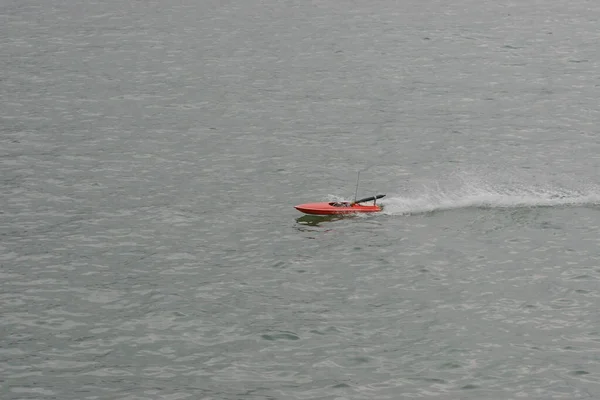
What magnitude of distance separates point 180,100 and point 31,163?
34.2 ft

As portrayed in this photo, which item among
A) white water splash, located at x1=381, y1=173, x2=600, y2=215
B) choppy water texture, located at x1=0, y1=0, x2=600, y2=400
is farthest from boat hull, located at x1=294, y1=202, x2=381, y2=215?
white water splash, located at x1=381, y1=173, x2=600, y2=215

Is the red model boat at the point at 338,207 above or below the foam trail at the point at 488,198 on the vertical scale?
above

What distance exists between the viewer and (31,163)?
42.8 metres

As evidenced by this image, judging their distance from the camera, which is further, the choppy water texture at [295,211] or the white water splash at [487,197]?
the white water splash at [487,197]

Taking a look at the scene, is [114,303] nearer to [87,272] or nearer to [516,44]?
[87,272]

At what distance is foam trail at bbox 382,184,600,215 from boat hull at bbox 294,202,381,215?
29.5 inches

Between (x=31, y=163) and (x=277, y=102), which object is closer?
(x=31, y=163)

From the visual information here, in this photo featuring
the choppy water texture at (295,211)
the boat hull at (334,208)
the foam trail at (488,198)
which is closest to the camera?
the choppy water texture at (295,211)

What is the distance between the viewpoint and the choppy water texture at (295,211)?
27828 mm

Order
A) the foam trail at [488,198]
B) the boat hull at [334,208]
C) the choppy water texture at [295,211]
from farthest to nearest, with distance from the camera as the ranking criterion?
the foam trail at [488,198] < the boat hull at [334,208] < the choppy water texture at [295,211]

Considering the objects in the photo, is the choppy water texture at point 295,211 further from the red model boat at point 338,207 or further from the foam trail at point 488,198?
the red model boat at point 338,207

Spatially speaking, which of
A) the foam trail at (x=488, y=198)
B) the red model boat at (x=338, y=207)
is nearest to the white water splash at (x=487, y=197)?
the foam trail at (x=488, y=198)

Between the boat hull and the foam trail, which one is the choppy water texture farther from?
the boat hull

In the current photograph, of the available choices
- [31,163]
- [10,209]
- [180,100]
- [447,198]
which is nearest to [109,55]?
[180,100]
